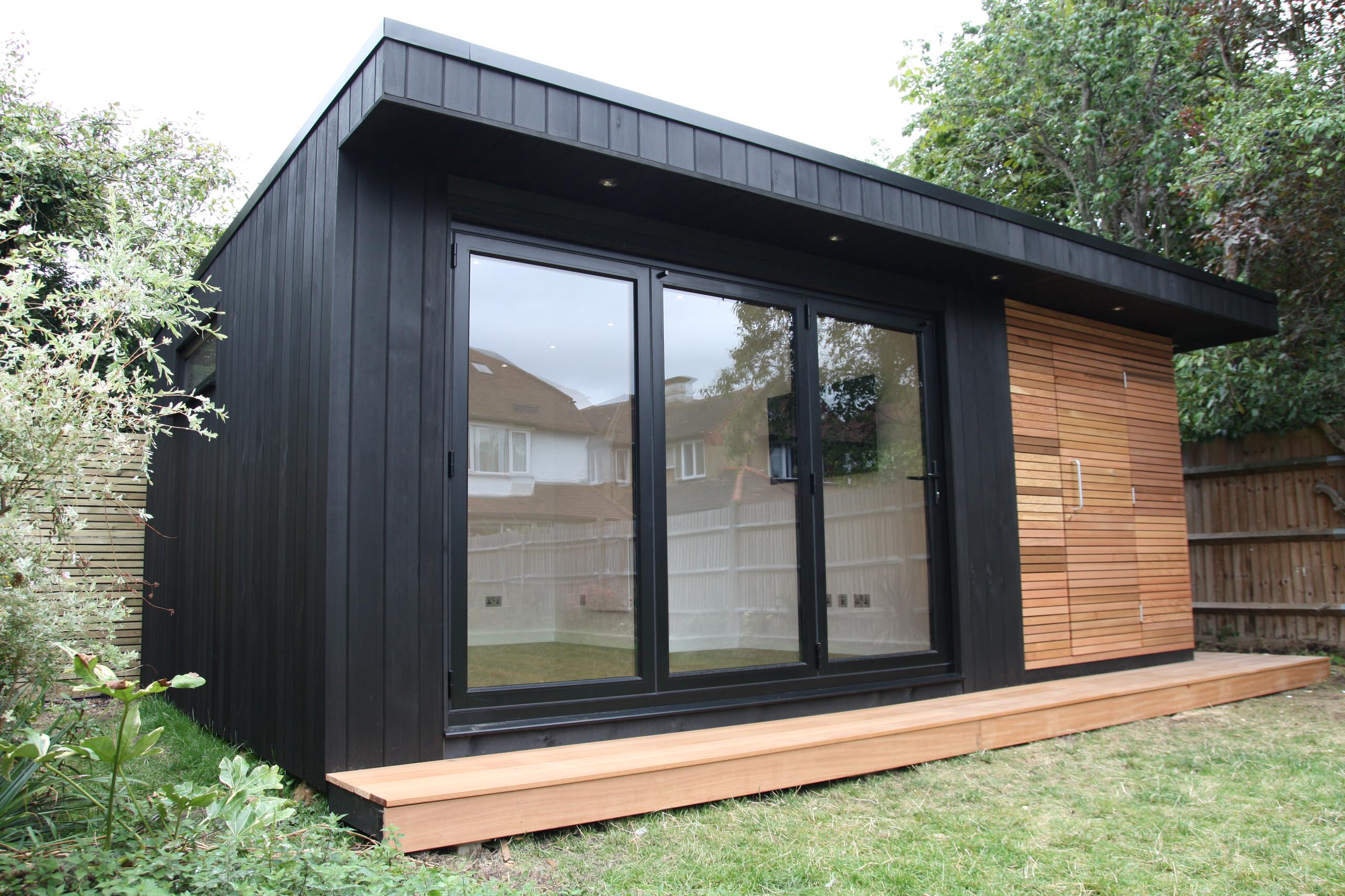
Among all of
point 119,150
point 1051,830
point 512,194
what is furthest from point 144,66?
point 1051,830

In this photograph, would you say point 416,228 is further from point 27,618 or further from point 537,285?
point 27,618

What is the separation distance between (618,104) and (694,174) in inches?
15.4

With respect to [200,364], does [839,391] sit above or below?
below

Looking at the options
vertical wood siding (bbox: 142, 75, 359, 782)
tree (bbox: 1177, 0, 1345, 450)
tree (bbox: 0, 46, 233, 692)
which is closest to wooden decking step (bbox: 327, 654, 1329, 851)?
vertical wood siding (bbox: 142, 75, 359, 782)

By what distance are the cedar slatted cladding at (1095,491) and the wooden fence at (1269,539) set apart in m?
1.72

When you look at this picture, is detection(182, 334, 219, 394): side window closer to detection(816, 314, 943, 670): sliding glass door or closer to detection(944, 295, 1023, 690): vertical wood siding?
detection(816, 314, 943, 670): sliding glass door

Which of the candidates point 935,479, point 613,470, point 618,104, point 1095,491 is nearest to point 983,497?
point 935,479

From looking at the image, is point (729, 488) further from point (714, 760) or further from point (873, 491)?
point (714, 760)

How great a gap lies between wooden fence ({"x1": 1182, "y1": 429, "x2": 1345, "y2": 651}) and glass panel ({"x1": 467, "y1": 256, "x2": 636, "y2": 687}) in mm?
6025

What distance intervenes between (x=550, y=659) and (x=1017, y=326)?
3.44 meters

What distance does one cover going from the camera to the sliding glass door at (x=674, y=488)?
3.43m

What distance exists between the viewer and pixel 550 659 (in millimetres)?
3459

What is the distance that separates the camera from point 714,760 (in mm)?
3051

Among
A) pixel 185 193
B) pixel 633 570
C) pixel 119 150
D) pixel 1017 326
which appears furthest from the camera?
pixel 185 193
